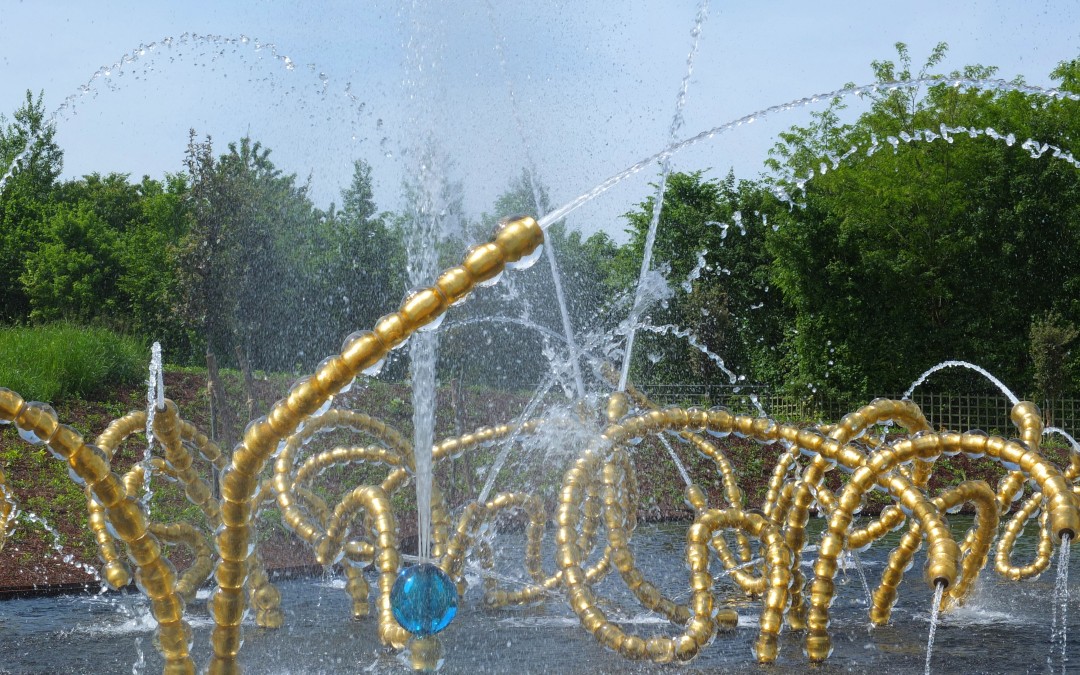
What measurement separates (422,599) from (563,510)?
2.34 m

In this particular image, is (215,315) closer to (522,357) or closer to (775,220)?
(522,357)

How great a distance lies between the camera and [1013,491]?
673 cm

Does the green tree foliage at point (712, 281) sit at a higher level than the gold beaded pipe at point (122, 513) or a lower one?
higher

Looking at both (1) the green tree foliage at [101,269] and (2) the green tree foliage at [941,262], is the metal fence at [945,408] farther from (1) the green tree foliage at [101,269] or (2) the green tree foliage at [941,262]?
(1) the green tree foliage at [101,269]

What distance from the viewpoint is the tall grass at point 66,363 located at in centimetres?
1764

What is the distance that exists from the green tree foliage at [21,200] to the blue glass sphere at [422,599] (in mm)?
34151

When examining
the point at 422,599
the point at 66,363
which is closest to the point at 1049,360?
the point at 66,363

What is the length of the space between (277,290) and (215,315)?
735 cm

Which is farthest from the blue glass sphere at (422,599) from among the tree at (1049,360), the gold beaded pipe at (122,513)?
the tree at (1049,360)

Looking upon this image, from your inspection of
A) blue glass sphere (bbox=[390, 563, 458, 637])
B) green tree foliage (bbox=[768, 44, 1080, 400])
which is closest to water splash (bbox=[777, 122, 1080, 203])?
green tree foliage (bbox=[768, 44, 1080, 400])

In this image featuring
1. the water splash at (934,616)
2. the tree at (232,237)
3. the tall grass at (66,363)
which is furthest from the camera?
the tall grass at (66,363)

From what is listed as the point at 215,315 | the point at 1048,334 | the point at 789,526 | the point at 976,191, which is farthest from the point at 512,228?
the point at 976,191

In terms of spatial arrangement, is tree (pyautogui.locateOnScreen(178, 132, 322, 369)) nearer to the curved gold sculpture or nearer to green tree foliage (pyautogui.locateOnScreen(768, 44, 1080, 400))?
the curved gold sculpture

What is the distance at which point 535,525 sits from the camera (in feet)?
24.6
